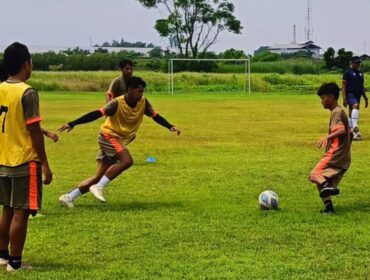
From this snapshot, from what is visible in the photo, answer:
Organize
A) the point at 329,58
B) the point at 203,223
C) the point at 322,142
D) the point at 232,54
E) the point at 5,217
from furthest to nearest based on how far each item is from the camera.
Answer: the point at 232,54 → the point at 329,58 → the point at 322,142 → the point at 203,223 → the point at 5,217

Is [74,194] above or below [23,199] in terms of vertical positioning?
below

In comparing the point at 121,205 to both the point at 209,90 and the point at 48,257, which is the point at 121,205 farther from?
the point at 209,90

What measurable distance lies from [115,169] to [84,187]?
490 millimetres

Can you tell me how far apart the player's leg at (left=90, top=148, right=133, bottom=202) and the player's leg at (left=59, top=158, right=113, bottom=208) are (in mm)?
90

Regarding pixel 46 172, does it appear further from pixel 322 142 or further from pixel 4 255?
pixel 322 142

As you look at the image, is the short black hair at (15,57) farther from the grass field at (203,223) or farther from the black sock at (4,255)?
the grass field at (203,223)

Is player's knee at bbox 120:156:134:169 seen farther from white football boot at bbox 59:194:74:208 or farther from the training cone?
the training cone

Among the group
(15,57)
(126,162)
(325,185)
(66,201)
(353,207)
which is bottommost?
(353,207)

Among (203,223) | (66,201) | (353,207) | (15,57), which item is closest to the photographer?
(15,57)

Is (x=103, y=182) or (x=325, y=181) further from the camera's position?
(x=103, y=182)

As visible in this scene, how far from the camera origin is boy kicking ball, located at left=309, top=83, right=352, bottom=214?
28.1ft

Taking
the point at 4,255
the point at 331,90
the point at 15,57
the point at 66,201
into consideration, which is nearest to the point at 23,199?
the point at 4,255

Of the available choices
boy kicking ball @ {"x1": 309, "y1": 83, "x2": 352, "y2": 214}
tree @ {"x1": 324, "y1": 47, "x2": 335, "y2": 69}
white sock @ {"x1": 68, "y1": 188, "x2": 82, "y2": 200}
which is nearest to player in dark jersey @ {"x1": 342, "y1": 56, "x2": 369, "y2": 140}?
boy kicking ball @ {"x1": 309, "y1": 83, "x2": 352, "y2": 214}

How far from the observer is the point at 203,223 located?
8.19 metres
